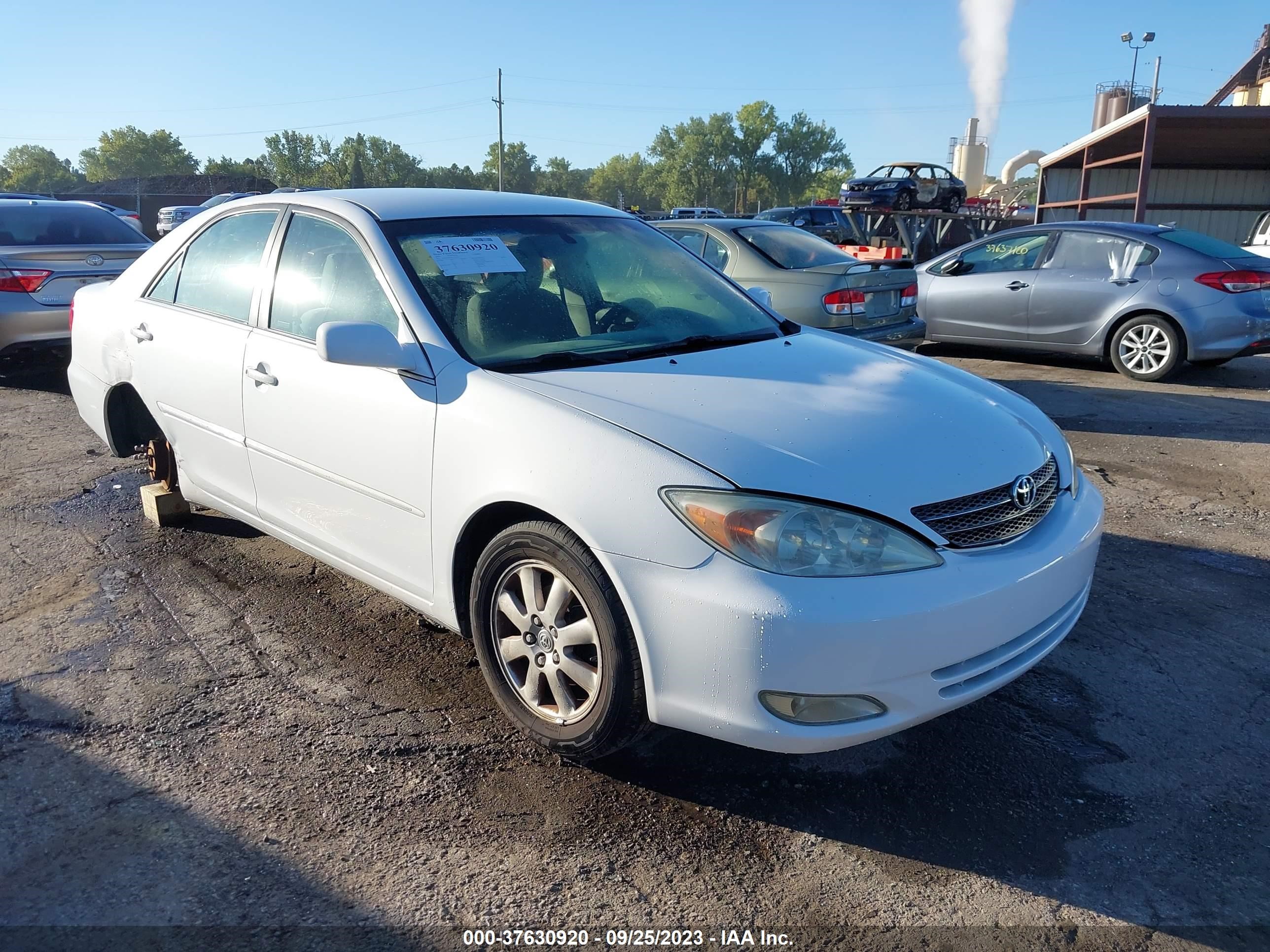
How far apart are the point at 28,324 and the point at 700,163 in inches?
4738

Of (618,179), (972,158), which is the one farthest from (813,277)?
(618,179)

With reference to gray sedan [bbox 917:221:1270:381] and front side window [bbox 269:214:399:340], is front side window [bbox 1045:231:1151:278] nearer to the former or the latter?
gray sedan [bbox 917:221:1270:381]

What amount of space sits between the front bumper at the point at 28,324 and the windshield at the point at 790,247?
18.5ft

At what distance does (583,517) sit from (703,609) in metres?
0.41

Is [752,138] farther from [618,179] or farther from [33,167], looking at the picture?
[33,167]

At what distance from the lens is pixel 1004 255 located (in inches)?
375

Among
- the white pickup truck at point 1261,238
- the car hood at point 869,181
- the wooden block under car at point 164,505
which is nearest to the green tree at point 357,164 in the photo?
the car hood at point 869,181

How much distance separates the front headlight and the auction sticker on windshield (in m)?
1.31

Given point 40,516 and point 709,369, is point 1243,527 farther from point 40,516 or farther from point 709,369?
point 40,516

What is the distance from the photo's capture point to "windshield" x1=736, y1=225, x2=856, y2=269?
7.57 m

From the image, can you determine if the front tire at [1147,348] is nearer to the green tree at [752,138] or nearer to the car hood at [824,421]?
the car hood at [824,421]

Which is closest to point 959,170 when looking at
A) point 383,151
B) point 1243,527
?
point 383,151

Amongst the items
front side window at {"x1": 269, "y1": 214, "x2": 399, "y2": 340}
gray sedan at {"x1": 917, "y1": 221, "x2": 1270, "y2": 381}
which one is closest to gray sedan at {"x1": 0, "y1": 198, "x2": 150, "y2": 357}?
front side window at {"x1": 269, "y1": 214, "x2": 399, "y2": 340}

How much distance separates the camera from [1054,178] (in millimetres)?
25547
